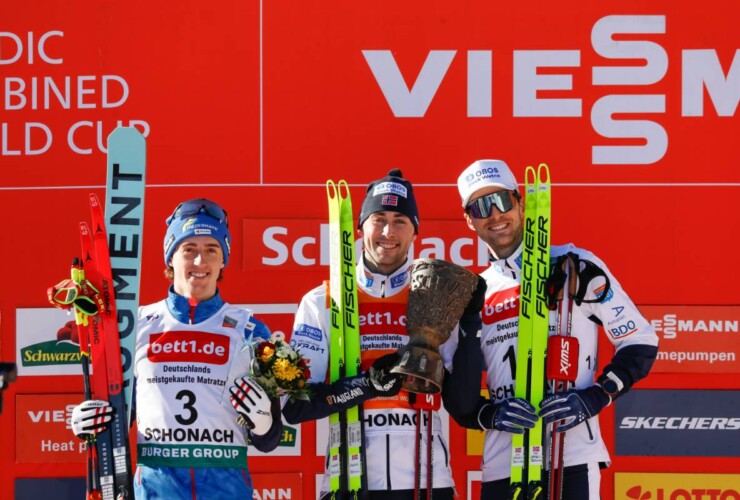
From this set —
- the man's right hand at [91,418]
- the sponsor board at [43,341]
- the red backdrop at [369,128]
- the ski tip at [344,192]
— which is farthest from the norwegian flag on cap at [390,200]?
the sponsor board at [43,341]

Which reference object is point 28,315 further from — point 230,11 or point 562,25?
point 562,25

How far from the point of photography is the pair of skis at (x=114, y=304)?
3857mm

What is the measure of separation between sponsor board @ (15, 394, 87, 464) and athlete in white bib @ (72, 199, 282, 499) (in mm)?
1613

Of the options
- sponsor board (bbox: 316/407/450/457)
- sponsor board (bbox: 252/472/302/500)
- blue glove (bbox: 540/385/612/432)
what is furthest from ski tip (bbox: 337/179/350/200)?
sponsor board (bbox: 252/472/302/500)

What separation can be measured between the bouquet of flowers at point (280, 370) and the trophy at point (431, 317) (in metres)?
0.32

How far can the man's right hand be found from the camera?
147 inches

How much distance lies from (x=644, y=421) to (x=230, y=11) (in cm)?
290

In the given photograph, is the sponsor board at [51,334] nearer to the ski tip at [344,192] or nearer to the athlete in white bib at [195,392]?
the ski tip at [344,192]

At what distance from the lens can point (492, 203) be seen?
392 centimetres

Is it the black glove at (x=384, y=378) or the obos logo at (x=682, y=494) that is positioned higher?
the black glove at (x=384, y=378)

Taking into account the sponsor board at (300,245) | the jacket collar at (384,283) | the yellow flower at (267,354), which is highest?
the sponsor board at (300,245)

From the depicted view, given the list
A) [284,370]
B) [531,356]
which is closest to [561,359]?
[531,356]

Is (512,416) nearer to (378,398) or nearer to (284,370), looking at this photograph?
(378,398)

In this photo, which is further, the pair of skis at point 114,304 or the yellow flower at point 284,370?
the pair of skis at point 114,304
